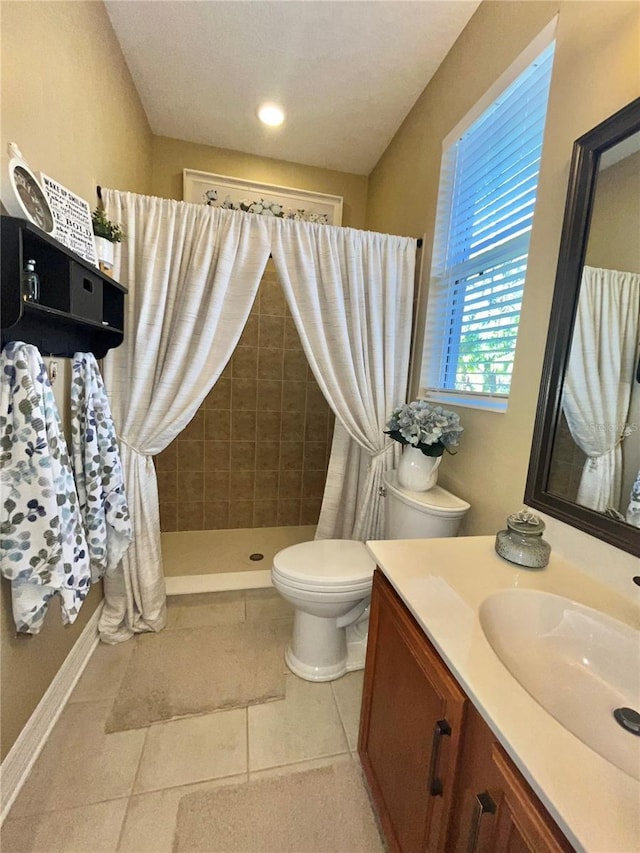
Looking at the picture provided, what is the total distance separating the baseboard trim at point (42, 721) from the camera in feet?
3.61

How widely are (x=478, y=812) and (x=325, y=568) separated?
0.99 meters

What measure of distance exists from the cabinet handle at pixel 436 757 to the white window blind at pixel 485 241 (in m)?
1.10

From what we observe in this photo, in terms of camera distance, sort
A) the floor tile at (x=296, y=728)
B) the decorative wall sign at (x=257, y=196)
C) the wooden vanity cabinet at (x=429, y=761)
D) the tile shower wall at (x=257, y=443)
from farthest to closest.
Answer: the tile shower wall at (x=257, y=443), the decorative wall sign at (x=257, y=196), the floor tile at (x=296, y=728), the wooden vanity cabinet at (x=429, y=761)

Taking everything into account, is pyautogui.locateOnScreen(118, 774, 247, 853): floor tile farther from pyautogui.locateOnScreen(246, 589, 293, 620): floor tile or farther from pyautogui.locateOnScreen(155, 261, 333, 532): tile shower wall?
pyautogui.locateOnScreen(155, 261, 333, 532): tile shower wall

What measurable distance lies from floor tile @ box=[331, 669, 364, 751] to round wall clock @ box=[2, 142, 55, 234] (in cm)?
201

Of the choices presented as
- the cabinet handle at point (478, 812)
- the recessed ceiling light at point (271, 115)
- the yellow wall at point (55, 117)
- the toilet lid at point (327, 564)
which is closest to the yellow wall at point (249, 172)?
the recessed ceiling light at point (271, 115)

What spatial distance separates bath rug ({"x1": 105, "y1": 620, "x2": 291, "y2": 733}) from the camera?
1.43 metres

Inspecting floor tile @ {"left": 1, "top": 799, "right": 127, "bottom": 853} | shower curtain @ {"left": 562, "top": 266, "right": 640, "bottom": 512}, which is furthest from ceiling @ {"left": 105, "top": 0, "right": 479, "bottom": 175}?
floor tile @ {"left": 1, "top": 799, "right": 127, "bottom": 853}

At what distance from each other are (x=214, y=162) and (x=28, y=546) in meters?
2.66

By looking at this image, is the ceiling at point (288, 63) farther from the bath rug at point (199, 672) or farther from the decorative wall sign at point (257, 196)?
the bath rug at point (199, 672)

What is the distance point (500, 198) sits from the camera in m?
1.48

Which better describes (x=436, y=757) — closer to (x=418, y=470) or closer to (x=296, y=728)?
(x=296, y=728)

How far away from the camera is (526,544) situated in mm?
1033

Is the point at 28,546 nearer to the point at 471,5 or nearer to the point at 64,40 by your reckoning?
the point at 64,40
